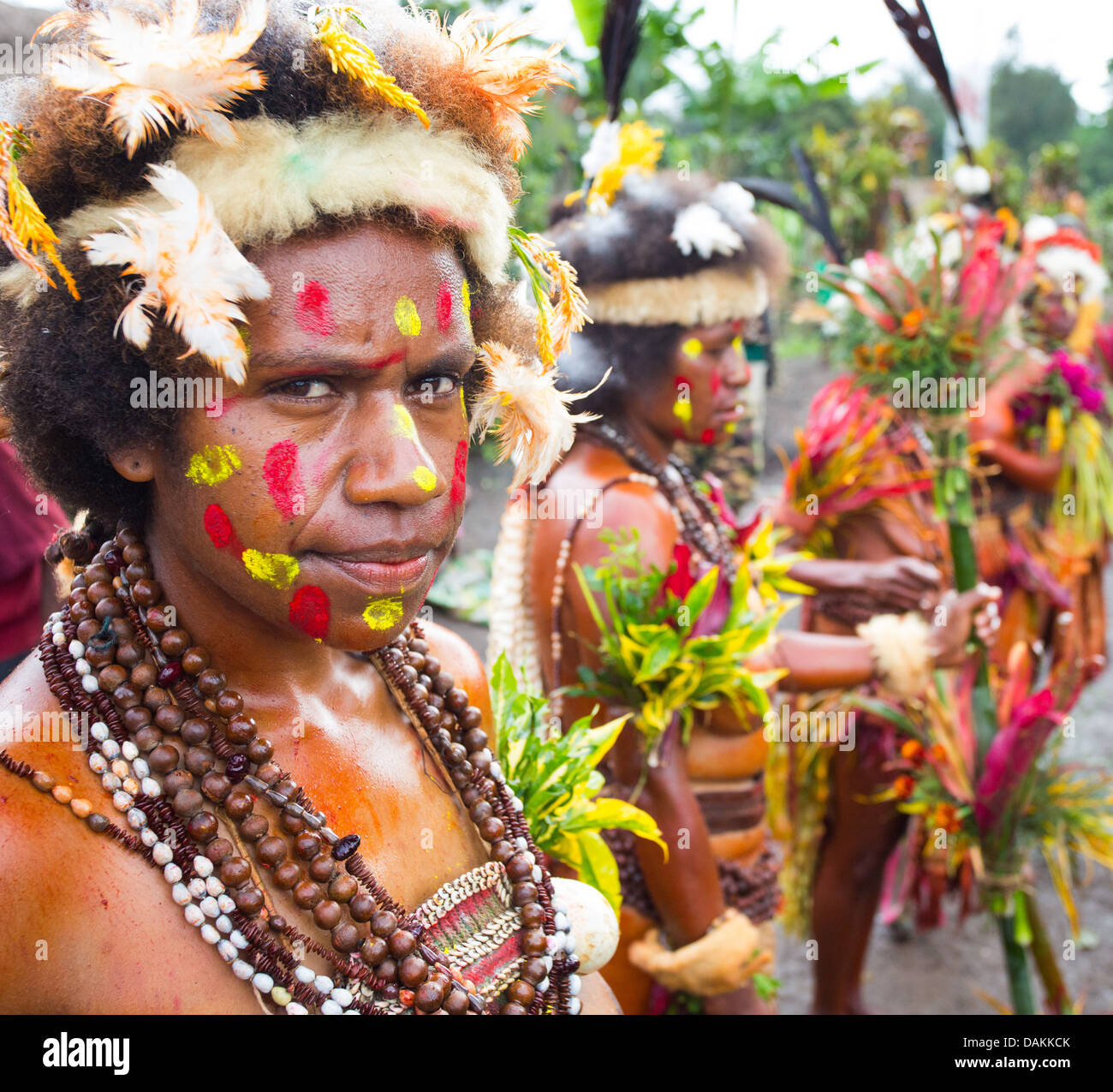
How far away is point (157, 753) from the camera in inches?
51.7

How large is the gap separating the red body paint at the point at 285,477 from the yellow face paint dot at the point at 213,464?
43mm

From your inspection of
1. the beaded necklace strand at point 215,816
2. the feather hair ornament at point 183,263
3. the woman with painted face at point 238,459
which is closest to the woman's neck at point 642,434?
the woman with painted face at point 238,459

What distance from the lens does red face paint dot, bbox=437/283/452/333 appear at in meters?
1.37

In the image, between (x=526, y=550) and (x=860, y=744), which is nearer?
(x=526, y=550)

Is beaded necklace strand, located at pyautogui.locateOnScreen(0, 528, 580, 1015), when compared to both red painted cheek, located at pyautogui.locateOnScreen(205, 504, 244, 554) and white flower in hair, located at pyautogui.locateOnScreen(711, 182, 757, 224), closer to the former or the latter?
red painted cheek, located at pyautogui.locateOnScreen(205, 504, 244, 554)

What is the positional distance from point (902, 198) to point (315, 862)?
14.9 metres

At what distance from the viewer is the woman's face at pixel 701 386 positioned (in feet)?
10.1

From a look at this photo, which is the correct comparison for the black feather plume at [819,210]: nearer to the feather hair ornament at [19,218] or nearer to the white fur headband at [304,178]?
the white fur headband at [304,178]

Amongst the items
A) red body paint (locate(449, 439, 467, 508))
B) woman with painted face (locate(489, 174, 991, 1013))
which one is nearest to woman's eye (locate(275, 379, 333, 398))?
red body paint (locate(449, 439, 467, 508))

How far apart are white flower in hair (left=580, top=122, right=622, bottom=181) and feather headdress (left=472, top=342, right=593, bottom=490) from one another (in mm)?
1648

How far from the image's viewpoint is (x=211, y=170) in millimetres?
1215

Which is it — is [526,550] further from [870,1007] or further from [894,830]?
[870,1007]

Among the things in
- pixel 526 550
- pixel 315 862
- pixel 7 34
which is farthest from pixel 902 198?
pixel 315 862
